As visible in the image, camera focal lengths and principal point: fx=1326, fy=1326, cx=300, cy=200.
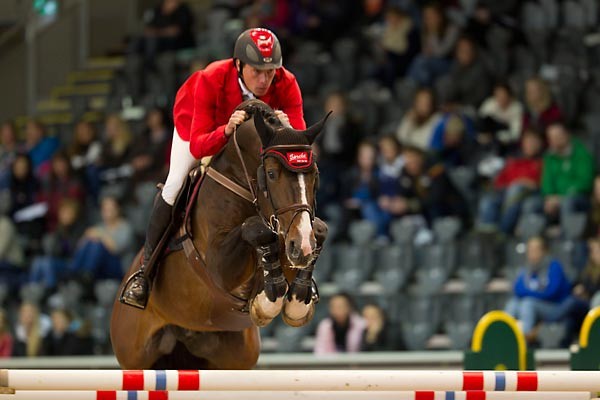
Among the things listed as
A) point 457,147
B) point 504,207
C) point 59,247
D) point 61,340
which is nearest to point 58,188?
point 59,247

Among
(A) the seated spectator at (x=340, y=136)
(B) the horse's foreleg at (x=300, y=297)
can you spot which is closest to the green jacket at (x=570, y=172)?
(A) the seated spectator at (x=340, y=136)

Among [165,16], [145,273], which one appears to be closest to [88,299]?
[165,16]

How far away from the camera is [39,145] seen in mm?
16703

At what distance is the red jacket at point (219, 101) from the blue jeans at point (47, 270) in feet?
23.6

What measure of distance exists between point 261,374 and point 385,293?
706cm

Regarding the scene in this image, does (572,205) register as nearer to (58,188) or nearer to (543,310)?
(543,310)

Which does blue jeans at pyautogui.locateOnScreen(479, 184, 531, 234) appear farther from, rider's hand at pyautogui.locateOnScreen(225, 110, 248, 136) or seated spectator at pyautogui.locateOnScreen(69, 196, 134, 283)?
rider's hand at pyautogui.locateOnScreen(225, 110, 248, 136)

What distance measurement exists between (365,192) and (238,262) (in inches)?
268

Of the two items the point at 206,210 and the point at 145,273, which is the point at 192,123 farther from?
the point at 145,273

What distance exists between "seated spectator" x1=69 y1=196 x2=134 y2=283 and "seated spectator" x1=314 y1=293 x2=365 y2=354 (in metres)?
2.64

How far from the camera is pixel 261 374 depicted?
612 centimetres

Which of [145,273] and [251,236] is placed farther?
[145,273]

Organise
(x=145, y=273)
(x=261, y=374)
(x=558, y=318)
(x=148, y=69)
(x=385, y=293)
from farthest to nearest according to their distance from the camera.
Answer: (x=148, y=69) → (x=385, y=293) → (x=558, y=318) → (x=145, y=273) → (x=261, y=374)

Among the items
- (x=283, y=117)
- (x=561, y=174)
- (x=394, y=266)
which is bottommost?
(x=394, y=266)
